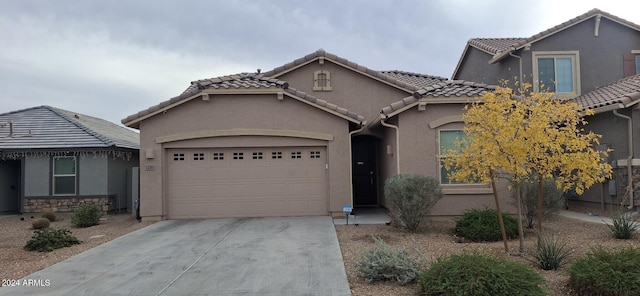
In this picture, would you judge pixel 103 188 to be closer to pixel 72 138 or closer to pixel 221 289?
pixel 72 138

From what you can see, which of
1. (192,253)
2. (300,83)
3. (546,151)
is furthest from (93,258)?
(300,83)

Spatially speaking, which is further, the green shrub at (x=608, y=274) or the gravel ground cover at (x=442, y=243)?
the gravel ground cover at (x=442, y=243)

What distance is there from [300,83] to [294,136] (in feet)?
11.7

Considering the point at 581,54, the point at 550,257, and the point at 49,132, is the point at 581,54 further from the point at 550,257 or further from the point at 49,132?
the point at 49,132

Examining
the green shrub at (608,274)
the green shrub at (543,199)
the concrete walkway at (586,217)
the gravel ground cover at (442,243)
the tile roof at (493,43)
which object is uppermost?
Answer: the tile roof at (493,43)

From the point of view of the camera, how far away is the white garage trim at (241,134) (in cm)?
1279

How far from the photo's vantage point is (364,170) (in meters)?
16.3

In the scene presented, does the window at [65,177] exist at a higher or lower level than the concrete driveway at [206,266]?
higher

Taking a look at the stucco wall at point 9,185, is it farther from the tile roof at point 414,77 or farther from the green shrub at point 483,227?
the green shrub at point 483,227

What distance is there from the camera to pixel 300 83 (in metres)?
15.8

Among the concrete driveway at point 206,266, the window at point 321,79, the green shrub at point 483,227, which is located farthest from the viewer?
the window at point 321,79

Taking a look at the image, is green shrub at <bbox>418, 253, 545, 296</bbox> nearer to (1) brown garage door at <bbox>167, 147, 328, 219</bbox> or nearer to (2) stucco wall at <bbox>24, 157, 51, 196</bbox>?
(1) brown garage door at <bbox>167, 147, 328, 219</bbox>

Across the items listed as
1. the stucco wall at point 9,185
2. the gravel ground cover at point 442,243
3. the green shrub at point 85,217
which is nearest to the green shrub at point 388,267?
the gravel ground cover at point 442,243

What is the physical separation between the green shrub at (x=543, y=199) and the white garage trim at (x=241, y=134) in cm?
531
